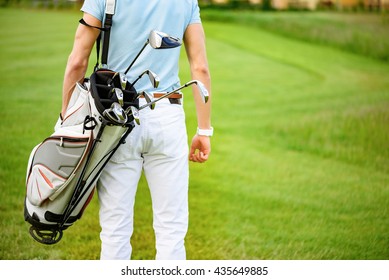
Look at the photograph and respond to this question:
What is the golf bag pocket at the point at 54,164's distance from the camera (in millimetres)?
2189

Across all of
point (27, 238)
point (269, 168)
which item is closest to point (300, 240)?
point (269, 168)

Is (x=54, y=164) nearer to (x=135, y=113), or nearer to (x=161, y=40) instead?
(x=135, y=113)

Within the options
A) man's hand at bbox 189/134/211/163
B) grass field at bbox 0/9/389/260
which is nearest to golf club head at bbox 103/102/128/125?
man's hand at bbox 189/134/211/163

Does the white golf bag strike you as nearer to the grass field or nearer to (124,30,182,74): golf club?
(124,30,182,74): golf club

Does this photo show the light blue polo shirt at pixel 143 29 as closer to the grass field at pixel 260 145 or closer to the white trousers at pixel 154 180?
the white trousers at pixel 154 180

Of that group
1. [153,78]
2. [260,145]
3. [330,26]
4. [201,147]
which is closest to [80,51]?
[153,78]

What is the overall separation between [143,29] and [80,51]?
0.20 metres

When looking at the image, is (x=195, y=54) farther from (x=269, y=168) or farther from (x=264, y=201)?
(x=269, y=168)

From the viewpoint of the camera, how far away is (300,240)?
378 cm

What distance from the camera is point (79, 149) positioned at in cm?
218

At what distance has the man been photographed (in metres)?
2.22

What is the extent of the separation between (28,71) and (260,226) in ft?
7.63

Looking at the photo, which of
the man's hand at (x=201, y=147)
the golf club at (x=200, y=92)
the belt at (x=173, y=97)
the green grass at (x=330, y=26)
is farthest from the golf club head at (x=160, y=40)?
the green grass at (x=330, y=26)
